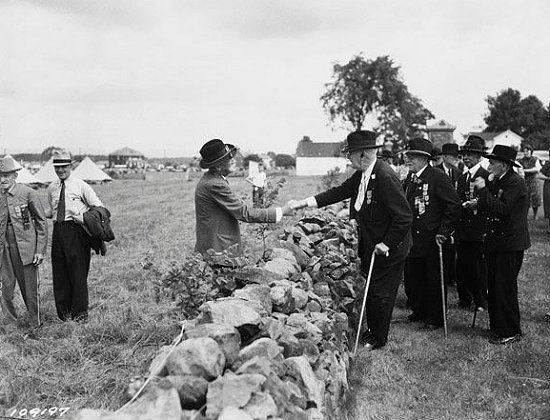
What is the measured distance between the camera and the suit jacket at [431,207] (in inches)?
264

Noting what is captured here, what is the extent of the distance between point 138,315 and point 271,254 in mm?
A: 1722

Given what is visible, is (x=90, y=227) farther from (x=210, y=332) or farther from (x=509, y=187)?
(x=509, y=187)

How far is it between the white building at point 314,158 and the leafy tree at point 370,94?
8577 millimetres

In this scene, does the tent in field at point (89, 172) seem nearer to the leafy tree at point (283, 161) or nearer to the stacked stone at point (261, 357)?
the stacked stone at point (261, 357)

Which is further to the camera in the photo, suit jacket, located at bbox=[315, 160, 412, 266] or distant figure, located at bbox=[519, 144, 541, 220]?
distant figure, located at bbox=[519, 144, 541, 220]

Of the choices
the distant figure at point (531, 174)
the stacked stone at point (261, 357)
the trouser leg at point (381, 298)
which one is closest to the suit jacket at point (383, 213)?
the trouser leg at point (381, 298)

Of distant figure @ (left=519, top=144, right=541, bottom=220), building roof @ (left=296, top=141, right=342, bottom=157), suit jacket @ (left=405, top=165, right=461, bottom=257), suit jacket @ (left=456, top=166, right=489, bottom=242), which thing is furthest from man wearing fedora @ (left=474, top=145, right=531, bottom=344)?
building roof @ (left=296, top=141, right=342, bottom=157)

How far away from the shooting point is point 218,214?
5.50 metres

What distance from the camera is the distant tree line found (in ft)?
271

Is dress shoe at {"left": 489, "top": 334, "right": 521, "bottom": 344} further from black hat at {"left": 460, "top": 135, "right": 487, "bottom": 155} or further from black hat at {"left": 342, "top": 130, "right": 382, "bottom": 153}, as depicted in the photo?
black hat at {"left": 460, "top": 135, "right": 487, "bottom": 155}

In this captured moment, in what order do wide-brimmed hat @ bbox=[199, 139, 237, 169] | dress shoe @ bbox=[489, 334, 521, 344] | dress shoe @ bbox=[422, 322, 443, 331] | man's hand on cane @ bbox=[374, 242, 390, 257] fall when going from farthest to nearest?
dress shoe @ bbox=[422, 322, 443, 331] → dress shoe @ bbox=[489, 334, 521, 344] → man's hand on cane @ bbox=[374, 242, 390, 257] → wide-brimmed hat @ bbox=[199, 139, 237, 169]

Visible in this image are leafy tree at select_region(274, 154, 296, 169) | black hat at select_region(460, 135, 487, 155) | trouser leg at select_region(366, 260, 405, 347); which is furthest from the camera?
leafy tree at select_region(274, 154, 296, 169)

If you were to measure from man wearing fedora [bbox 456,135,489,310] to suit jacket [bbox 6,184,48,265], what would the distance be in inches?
219

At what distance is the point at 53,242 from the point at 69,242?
245 millimetres
